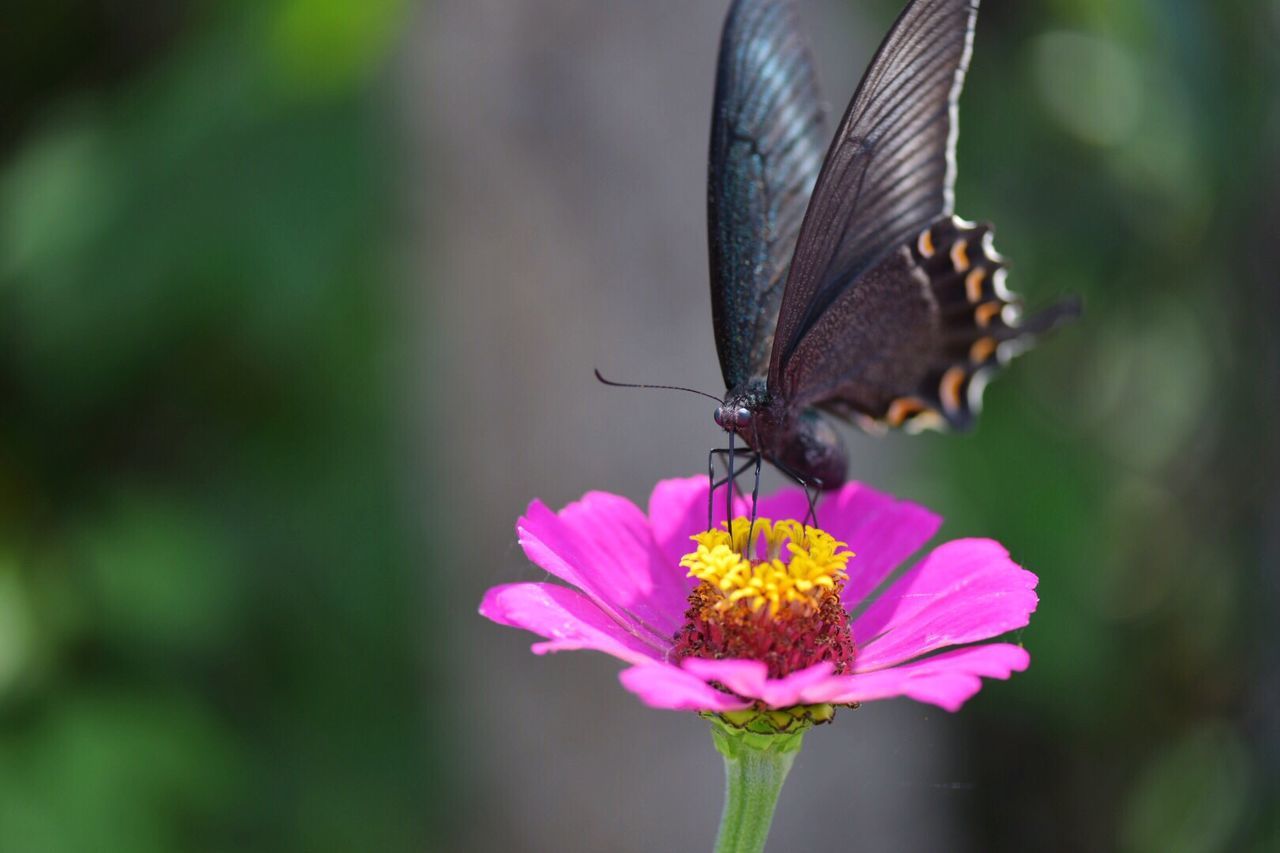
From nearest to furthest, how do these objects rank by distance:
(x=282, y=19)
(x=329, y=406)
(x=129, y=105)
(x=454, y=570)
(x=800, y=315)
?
1. (x=800, y=315)
2. (x=282, y=19)
3. (x=129, y=105)
4. (x=329, y=406)
5. (x=454, y=570)

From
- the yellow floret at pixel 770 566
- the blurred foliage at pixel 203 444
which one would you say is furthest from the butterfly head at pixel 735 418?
the blurred foliage at pixel 203 444

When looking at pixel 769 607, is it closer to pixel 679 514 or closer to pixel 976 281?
pixel 679 514

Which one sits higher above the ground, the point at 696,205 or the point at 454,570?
the point at 696,205

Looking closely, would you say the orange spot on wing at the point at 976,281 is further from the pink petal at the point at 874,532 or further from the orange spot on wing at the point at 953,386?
the pink petal at the point at 874,532

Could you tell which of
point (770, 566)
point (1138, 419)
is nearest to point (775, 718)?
point (770, 566)

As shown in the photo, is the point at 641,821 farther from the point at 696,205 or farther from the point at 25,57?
the point at 25,57

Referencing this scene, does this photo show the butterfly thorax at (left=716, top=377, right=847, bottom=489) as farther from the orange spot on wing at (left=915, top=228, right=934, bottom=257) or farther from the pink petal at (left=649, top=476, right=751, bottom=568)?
the orange spot on wing at (left=915, top=228, right=934, bottom=257)

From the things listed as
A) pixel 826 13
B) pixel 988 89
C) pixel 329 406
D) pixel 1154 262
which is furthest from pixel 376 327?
pixel 1154 262

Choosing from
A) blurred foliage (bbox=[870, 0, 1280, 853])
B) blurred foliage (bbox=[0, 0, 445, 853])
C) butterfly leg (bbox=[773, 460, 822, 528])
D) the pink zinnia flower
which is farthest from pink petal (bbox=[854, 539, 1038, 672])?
blurred foliage (bbox=[0, 0, 445, 853])
